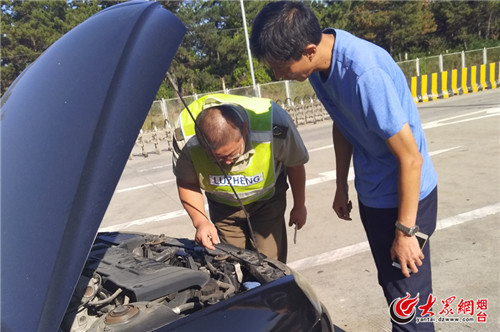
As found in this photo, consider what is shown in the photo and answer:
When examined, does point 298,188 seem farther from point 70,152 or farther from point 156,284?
point 70,152

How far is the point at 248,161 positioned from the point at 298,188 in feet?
1.63

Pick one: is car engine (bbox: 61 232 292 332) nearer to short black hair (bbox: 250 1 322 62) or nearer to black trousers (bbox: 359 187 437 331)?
black trousers (bbox: 359 187 437 331)

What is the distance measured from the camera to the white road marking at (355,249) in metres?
3.87

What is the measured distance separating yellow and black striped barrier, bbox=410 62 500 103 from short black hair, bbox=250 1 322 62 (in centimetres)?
1496

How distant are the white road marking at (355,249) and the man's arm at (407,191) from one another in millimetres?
1968

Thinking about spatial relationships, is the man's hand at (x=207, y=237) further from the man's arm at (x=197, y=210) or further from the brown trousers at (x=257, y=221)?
the brown trousers at (x=257, y=221)

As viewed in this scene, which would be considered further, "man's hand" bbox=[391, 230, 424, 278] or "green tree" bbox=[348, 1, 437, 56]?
"green tree" bbox=[348, 1, 437, 56]

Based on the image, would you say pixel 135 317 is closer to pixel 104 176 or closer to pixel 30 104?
pixel 104 176

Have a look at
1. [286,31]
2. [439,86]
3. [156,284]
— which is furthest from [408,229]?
[439,86]

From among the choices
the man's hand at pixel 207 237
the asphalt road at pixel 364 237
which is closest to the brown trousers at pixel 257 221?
the man's hand at pixel 207 237

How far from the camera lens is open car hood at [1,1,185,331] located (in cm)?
124

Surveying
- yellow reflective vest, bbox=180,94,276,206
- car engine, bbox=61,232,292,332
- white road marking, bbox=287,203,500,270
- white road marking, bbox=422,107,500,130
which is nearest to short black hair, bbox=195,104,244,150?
yellow reflective vest, bbox=180,94,276,206

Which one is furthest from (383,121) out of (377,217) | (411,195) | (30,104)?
(30,104)

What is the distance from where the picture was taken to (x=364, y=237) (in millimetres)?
4254
